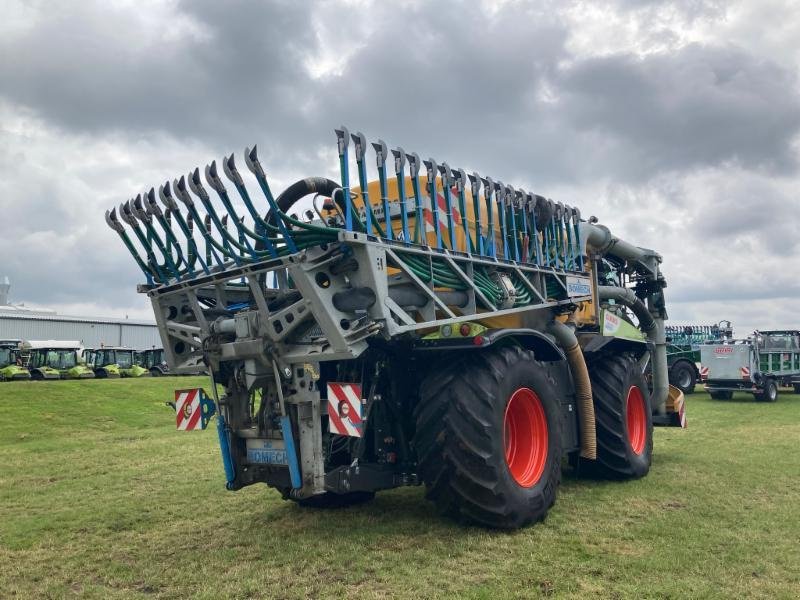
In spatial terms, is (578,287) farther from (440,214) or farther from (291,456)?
(291,456)

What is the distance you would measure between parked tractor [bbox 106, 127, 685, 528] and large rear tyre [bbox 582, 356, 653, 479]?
48 cm

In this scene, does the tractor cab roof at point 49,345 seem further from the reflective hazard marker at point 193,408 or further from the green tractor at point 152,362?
the reflective hazard marker at point 193,408

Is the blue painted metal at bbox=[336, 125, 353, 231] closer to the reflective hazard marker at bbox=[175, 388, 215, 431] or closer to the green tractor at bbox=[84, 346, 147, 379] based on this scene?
the reflective hazard marker at bbox=[175, 388, 215, 431]

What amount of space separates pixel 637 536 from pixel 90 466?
7812 mm

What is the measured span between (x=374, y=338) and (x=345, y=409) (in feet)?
2.18

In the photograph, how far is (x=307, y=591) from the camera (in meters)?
4.23

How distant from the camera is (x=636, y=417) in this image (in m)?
8.71

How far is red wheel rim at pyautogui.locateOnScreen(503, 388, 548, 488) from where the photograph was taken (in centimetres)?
603

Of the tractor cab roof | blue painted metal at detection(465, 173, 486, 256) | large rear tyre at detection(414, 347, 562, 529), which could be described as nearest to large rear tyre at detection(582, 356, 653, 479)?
large rear tyre at detection(414, 347, 562, 529)

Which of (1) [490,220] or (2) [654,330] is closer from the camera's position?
(1) [490,220]

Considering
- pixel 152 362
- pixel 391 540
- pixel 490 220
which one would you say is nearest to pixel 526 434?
pixel 391 540

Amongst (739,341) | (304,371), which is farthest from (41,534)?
(739,341)

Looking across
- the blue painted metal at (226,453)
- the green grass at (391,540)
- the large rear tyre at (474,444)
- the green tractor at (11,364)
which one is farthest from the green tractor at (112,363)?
the large rear tyre at (474,444)

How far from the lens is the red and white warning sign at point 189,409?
6.18 metres
